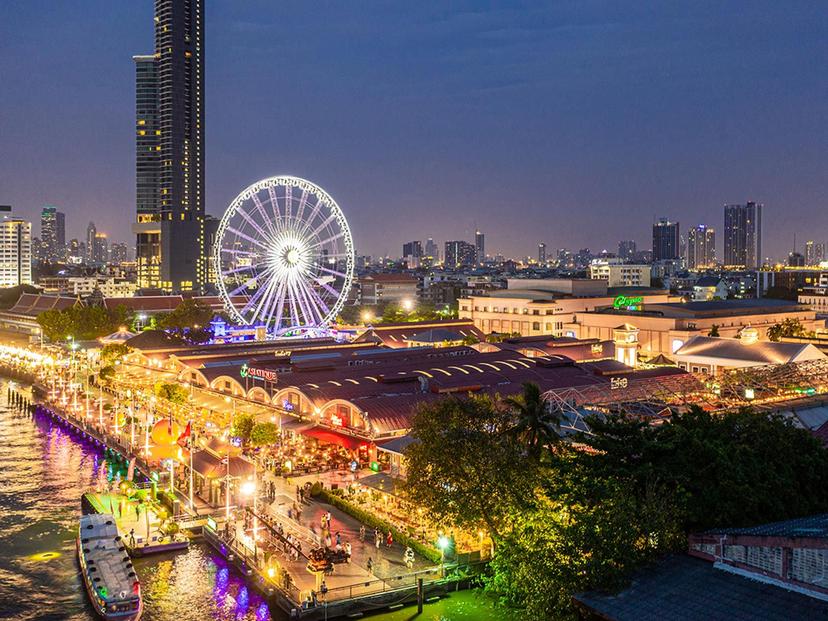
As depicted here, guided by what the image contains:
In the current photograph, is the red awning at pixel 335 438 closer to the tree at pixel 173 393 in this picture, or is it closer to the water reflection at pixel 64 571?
the water reflection at pixel 64 571

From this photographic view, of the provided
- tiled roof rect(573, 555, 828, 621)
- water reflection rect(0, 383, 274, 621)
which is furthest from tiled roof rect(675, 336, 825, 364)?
water reflection rect(0, 383, 274, 621)

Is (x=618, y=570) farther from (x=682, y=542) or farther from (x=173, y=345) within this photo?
(x=173, y=345)

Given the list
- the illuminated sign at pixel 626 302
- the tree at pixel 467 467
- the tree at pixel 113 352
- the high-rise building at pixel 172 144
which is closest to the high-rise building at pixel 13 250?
the high-rise building at pixel 172 144

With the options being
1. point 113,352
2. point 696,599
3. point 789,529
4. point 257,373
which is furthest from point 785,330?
point 696,599

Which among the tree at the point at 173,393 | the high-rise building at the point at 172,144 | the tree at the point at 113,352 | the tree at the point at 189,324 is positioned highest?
the high-rise building at the point at 172,144

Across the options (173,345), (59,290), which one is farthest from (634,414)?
(59,290)

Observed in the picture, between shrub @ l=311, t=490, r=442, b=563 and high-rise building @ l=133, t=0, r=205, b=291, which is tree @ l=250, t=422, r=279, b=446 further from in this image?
high-rise building @ l=133, t=0, r=205, b=291
